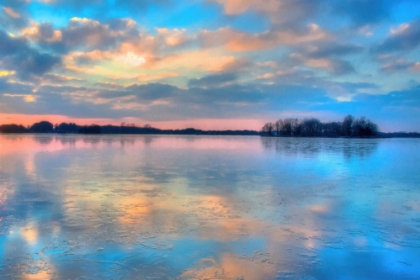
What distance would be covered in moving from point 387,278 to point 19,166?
12.2m

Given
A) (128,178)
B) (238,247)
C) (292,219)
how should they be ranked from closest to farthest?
(238,247)
(292,219)
(128,178)

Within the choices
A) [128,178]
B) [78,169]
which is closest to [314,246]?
[128,178]

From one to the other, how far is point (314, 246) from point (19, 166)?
1128cm

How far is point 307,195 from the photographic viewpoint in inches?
279

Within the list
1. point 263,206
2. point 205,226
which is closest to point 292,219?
point 263,206

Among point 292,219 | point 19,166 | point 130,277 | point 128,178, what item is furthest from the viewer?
point 19,166

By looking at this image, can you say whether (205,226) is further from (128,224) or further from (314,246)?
(314,246)

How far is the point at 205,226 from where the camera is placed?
4.79 m

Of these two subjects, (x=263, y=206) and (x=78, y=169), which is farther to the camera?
(x=78, y=169)

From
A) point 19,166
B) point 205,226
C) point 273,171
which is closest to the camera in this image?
point 205,226

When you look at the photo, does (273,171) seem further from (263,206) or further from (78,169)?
(78,169)

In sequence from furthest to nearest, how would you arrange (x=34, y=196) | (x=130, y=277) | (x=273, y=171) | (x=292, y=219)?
(x=273, y=171)
(x=34, y=196)
(x=292, y=219)
(x=130, y=277)

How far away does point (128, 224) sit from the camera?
482 centimetres

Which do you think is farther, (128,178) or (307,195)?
(128,178)
